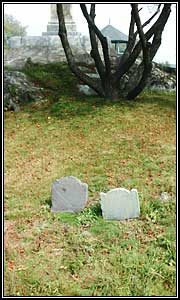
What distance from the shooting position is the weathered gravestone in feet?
17.1

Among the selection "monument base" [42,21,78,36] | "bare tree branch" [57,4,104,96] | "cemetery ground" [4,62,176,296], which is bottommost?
"cemetery ground" [4,62,176,296]

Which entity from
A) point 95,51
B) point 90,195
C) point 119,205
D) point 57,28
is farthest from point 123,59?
point 119,205

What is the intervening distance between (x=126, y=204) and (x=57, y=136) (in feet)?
10.8

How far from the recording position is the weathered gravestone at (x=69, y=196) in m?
5.21

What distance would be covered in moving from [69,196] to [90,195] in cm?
53

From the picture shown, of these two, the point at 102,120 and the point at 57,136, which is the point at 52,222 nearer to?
the point at 57,136

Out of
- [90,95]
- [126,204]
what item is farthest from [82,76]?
[126,204]

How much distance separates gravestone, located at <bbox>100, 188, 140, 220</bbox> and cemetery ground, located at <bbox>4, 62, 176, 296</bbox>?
0.09 meters

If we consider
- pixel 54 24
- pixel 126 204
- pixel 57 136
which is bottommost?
pixel 126 204

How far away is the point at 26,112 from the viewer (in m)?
9.46

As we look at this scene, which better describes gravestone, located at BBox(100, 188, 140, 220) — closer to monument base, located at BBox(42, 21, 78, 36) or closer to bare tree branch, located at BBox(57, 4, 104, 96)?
bare tree branch, located at BBox(57, 4, 104, 96)

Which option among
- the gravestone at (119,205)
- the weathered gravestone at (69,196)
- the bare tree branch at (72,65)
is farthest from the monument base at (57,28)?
the gravestone at (119,205)

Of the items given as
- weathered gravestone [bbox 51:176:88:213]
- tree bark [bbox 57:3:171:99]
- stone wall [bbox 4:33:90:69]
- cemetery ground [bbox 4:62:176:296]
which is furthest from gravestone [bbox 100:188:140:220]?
stone wall [bbox 4:33:90:69]

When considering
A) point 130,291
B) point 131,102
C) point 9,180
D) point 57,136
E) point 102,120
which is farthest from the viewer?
point 131,102
